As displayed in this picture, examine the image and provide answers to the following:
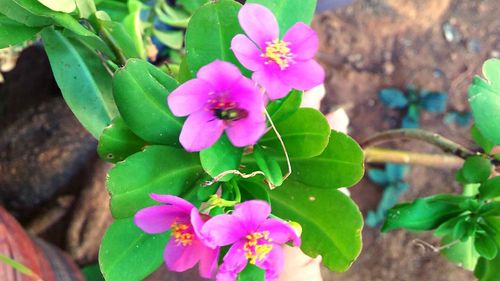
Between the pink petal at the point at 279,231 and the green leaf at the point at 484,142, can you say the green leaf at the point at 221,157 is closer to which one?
the pink petal at the point at 279,231

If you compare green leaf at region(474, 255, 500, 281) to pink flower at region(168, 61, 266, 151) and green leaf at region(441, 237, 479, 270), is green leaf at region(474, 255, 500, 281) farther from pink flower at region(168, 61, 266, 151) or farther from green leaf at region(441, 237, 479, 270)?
pink flower at region(168, 61, 266, 151)

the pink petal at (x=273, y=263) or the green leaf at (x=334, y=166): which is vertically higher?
the green leaf at (x=334, y=166)

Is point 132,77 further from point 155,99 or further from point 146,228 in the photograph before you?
point 146,228

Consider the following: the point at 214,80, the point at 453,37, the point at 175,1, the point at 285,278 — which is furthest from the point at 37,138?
the point at 453,37

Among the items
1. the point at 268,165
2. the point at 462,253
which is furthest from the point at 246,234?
the point at 462,253

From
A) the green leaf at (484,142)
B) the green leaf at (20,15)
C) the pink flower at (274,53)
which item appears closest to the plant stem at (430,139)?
the green leaf at (484,142)

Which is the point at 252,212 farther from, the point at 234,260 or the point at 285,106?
the point at 285,106

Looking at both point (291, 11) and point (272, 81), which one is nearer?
point (272, 81)
